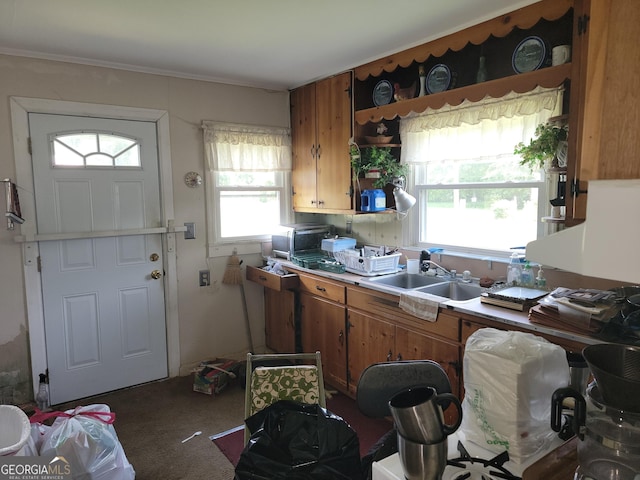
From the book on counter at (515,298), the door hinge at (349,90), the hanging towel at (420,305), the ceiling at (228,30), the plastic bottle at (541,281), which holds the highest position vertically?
the ceiling at (228,30)

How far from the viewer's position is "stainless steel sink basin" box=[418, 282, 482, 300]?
2.78 metres

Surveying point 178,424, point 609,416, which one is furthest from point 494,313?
point 178,424

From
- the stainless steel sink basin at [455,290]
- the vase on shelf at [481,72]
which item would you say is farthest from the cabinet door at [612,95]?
the stainless steel sink basin at [455,290]

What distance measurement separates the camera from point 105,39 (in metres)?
2.69

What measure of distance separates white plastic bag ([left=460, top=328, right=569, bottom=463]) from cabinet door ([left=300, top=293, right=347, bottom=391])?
190 centimetres

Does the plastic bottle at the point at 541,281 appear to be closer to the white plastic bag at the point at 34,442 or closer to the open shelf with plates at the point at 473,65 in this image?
the open shelf with plates at the point at 473,65

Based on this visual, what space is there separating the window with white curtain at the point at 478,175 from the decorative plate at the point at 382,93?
0.23 meters

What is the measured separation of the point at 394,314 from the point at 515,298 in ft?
2.46

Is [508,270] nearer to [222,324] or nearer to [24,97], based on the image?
[222,324]

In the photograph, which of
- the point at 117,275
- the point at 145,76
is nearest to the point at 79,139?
the point at 145,76

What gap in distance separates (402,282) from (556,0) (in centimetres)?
190

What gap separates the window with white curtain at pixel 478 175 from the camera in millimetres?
2604

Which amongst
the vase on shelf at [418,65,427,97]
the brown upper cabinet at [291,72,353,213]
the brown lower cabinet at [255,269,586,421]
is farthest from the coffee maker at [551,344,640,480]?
the brown upper cabinet at [291,72,353,213]

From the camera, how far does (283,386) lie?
6.73 ft
